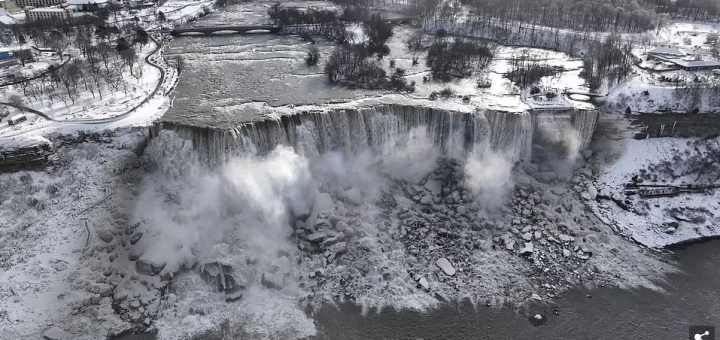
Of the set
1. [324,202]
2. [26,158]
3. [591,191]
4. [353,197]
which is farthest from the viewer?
[591,191]

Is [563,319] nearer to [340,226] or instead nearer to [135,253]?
[340,226]

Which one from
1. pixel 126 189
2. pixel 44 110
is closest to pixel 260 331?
pixel 126 189

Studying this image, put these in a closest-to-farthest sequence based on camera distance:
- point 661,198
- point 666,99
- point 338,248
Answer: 1. point 338,248
2. point 661,198
3. point 666,99

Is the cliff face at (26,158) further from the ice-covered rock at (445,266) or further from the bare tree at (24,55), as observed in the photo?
the ice-covered rock at (445,266)

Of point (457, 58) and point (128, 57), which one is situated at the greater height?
point (128, 57)

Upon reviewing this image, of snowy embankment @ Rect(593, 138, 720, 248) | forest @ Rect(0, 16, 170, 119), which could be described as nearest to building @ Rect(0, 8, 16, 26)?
forest @ Rect(0, 16, 170, 119)

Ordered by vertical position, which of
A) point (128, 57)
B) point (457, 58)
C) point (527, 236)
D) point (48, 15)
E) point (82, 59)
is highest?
point (48, 15)

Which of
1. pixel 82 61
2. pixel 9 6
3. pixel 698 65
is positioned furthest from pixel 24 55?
pixel 698 65
